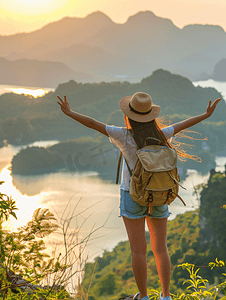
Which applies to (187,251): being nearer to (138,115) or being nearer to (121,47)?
(138,115)

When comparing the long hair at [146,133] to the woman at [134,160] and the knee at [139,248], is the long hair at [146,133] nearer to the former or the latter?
the woman at [134,160]

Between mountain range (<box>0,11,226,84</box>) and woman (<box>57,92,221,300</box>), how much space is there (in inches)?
4169

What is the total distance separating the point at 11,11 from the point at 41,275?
95875 mm

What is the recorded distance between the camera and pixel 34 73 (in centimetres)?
10031

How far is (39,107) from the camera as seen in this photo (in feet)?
289

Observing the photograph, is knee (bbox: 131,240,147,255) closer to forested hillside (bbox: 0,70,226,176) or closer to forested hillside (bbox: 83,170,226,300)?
forested hillside (bbox: 83,170,226,300)

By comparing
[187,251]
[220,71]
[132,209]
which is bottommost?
[132,209]

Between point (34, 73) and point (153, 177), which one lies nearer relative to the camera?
point (153, 177)

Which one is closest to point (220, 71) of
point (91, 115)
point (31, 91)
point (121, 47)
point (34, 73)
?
point (121, 47)

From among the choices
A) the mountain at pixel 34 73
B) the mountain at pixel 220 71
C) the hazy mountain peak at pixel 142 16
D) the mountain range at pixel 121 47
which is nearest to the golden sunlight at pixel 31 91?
the mountain at pixel 34 73

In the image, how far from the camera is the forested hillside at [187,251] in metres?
27.9

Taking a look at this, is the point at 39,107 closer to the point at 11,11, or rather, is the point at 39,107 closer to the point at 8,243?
the point at 11,11

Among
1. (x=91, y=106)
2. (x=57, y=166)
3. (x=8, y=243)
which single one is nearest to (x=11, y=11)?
(x=91, y=106)

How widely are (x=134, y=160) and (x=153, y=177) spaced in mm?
166
